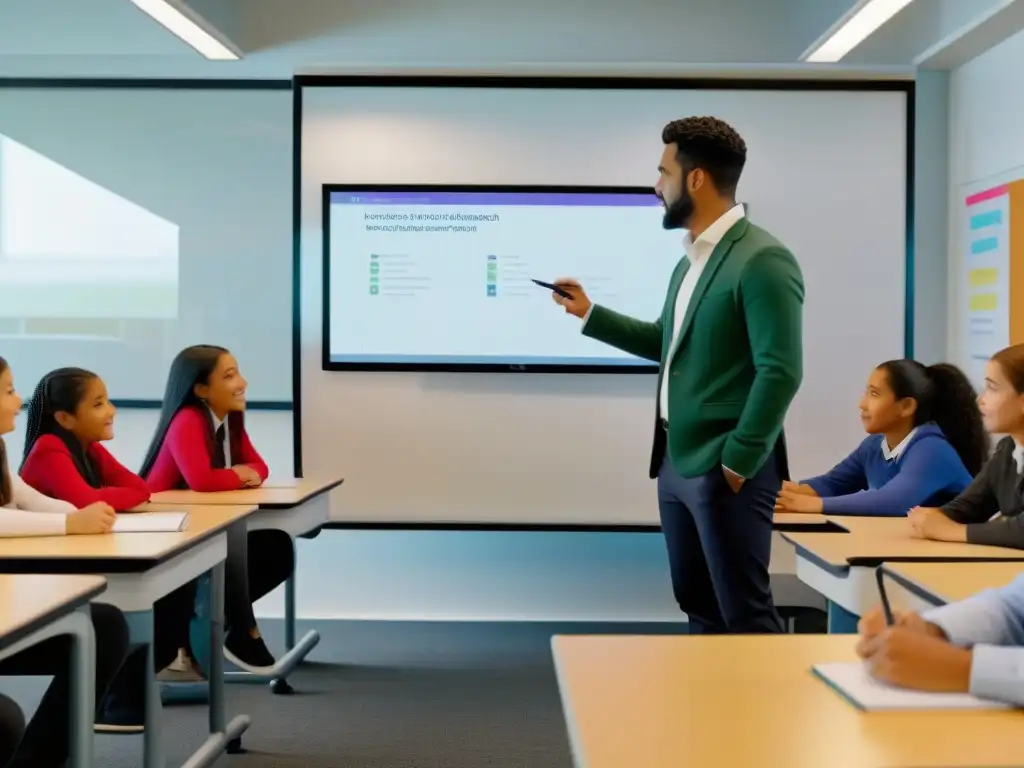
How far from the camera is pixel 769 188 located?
4871 mm

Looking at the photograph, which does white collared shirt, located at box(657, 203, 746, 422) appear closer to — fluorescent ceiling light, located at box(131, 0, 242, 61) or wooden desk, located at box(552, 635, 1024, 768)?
wooden desk, located at box(552, 635, 1024, 768)

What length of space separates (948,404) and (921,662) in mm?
2397

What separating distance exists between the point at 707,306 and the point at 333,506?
8.58 feet

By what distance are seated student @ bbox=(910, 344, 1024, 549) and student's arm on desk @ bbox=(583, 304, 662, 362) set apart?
85cm

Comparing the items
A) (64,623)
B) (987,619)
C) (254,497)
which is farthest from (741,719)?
(254,497)

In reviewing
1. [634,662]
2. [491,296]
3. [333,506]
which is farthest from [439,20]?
[634,662]

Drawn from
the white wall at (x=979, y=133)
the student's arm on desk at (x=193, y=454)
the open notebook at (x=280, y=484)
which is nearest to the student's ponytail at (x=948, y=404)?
the white wall at (x=979, y=133)

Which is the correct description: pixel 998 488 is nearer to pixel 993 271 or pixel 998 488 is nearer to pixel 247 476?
pixel 993 271

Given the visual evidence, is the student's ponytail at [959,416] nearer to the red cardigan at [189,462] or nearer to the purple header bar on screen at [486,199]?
the purple header bar on screen at [486,199]

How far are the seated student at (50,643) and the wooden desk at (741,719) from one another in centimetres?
131

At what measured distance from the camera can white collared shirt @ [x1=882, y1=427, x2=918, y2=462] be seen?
11.4ft

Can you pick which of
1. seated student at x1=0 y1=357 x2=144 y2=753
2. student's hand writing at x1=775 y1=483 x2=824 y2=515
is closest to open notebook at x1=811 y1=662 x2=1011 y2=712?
seated student at x1=0 y1=357 x2=144 y2=753

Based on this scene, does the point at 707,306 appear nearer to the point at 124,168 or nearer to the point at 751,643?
the point at 751,643

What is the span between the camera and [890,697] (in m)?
1.39
